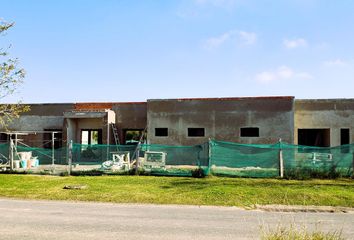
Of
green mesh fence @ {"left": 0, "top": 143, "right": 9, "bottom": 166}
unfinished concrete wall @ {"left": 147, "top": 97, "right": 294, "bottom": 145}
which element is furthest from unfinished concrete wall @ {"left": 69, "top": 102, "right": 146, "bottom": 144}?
green mesh fence @ {"left": 0, "top": 143, "right": 9, "bottom": 166}

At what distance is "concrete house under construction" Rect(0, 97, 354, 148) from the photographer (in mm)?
26281

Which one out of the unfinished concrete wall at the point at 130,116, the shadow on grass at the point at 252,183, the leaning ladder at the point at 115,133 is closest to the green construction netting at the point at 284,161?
the shadow on grass at the point at 252,183

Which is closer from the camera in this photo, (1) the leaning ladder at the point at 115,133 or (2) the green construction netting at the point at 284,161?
(2) the green construction netting at the point at 284,161

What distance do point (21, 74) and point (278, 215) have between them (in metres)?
13.1

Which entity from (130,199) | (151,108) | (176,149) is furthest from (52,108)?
(130,199)

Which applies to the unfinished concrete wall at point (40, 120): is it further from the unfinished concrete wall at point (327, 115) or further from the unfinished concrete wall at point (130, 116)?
the unfinished concrete wall at point (327, 115)

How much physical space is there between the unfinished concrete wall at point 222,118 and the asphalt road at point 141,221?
1495 cm

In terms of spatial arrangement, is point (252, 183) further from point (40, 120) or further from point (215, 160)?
point (40, 120)

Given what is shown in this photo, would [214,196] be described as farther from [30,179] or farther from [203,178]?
[30,179]

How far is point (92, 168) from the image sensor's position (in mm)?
20109

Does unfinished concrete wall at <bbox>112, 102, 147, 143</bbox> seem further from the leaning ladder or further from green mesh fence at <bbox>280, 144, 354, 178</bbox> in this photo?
green mesh fence at <bbox>280, 144, 354, 178</bbox>

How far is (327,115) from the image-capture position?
27.1 m

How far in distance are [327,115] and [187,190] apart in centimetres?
1628

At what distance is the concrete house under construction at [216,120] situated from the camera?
86.2 ft
